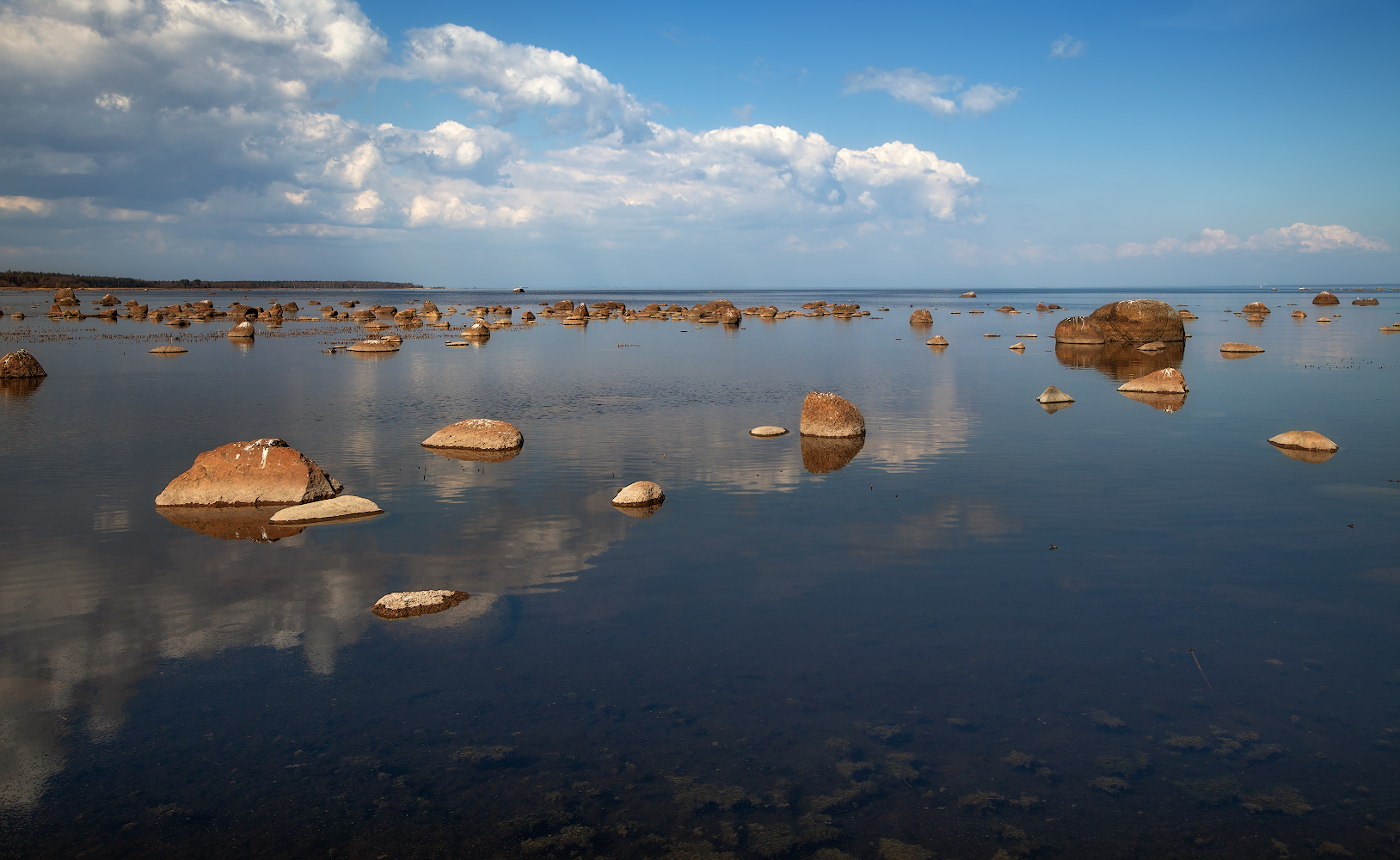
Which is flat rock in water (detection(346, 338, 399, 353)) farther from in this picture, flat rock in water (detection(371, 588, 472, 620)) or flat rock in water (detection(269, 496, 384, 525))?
flat rock in water (detection(371, 588, 472, 620))

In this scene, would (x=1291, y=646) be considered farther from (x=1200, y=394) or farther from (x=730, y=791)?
(x=1200, y=394)

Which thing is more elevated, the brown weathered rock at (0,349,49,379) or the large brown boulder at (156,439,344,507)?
the brown weathered rock at (0,349,49,379)

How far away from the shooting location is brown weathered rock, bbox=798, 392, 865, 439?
24.4 meters

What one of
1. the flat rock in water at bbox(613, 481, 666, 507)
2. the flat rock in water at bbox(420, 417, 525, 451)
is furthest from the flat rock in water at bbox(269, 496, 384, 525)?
the flat rock in water at bbox(420, 417, 525, 451)

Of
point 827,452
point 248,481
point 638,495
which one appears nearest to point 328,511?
point 248,481

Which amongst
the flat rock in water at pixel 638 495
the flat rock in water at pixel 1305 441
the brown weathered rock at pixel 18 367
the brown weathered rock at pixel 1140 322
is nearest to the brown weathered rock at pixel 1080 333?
the brown weathered rock at pixel 1140 322

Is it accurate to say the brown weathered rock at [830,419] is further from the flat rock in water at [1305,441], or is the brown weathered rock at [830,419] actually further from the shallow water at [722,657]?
the flat rock in water at [1305,441]

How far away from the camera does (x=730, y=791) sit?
7.39m

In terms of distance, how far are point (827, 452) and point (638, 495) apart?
24.6ft

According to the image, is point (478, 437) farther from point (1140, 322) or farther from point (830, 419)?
point (1140, 322)

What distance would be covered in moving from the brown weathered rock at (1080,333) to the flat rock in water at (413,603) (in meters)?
59.5

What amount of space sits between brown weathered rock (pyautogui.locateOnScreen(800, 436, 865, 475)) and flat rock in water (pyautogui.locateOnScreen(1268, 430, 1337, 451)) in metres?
11.4

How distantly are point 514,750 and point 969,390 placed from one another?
103ft

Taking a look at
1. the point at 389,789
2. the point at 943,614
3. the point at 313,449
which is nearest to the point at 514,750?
the point at 389,789
